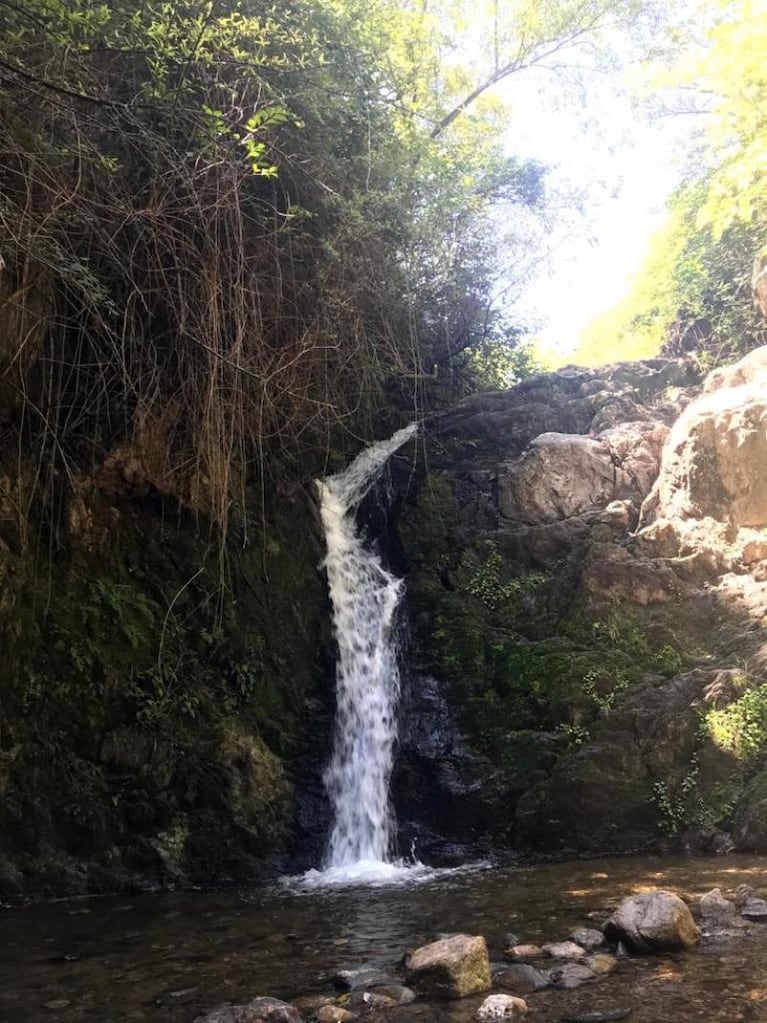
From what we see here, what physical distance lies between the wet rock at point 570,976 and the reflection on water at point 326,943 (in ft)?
0.23

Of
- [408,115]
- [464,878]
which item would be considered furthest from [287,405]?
[464,878]

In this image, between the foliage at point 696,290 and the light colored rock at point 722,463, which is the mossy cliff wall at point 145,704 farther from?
the foliage at point 696,290

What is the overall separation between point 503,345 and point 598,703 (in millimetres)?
8149

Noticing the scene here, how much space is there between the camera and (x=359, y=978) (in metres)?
3.52

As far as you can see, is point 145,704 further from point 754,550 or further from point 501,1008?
point 754,550

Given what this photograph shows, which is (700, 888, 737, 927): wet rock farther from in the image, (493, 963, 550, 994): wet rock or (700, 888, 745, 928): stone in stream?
(493, 963, 550, 994): wet rock

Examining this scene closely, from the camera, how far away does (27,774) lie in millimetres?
5711

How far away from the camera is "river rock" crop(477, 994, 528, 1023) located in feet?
9.89

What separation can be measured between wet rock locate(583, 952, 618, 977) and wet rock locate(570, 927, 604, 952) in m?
0.12

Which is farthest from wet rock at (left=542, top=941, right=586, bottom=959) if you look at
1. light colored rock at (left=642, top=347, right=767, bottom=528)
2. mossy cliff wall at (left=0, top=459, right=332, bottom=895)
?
light colored rock at (left=642, top=347, right=767, bottom=528)

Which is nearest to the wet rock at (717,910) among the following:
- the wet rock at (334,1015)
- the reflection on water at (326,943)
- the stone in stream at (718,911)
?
the stone in stream at (718,911)

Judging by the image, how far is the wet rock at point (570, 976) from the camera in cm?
333

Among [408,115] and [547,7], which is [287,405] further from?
[547,7]

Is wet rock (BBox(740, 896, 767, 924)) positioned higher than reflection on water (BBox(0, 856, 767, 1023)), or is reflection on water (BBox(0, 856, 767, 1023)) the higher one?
wet rock (BBox(740, 896, 767, 924))
